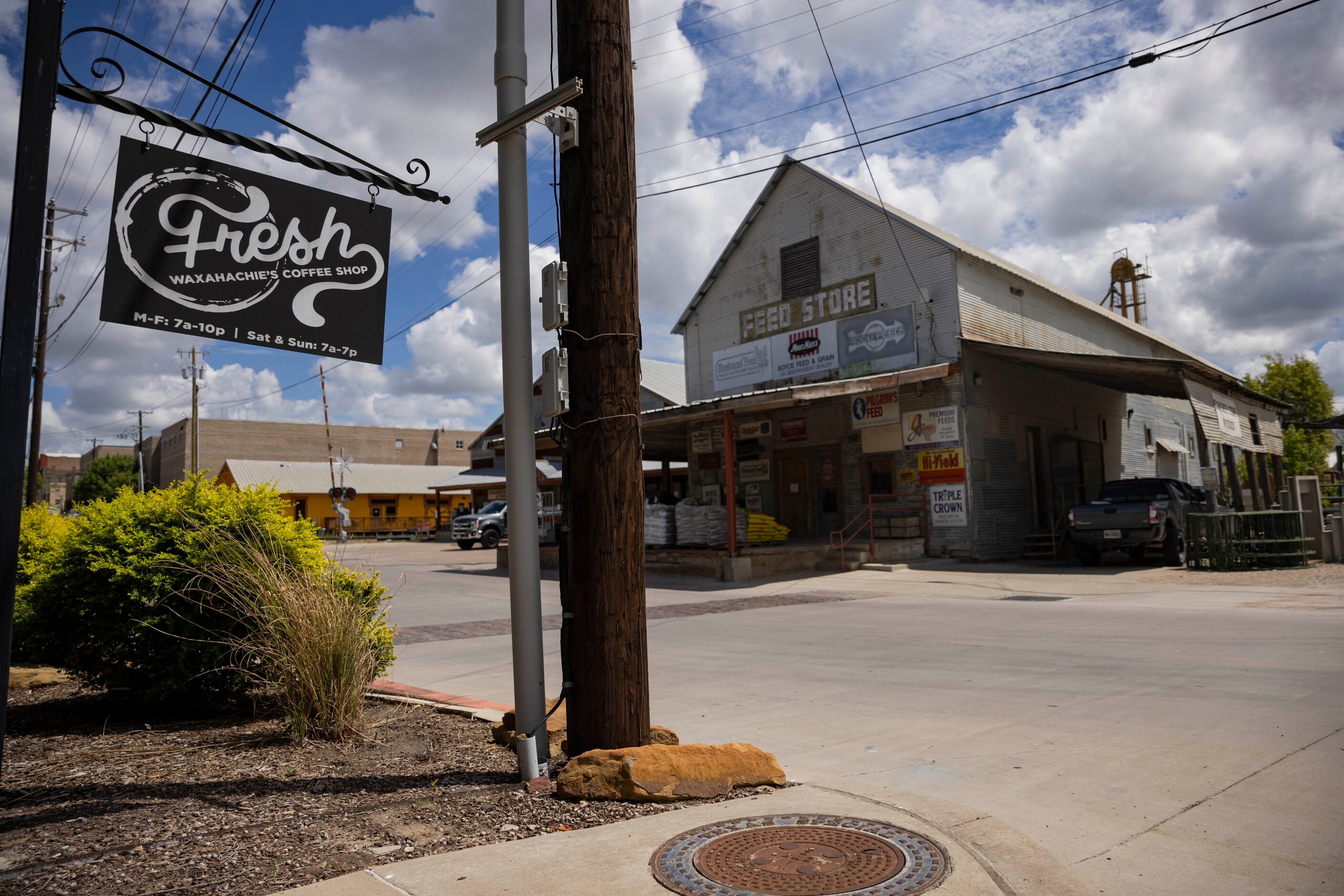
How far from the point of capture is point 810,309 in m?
23.8

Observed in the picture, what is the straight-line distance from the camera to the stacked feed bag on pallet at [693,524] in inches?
779

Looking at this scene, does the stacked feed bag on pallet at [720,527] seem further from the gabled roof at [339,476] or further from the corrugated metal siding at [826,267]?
the gabled roof at [339,476]

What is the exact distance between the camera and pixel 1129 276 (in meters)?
51.0

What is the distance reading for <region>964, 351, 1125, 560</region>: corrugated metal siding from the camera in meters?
20.2

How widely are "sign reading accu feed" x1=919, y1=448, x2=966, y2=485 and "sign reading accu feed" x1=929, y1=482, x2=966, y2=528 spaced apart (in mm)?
153

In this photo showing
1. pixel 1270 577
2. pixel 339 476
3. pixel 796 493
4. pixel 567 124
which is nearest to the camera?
pixel 567 124

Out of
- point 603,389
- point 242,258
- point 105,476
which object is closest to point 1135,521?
point 603,389

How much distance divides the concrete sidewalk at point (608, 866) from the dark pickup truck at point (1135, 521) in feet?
51.1

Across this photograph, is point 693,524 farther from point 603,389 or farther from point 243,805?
point 243,805

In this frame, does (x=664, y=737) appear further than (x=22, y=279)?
Yes

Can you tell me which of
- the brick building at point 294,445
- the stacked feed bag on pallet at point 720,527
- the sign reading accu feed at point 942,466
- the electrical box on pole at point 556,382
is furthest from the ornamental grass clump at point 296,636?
the brick building at point 294,445

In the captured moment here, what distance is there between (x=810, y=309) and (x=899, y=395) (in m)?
4.00

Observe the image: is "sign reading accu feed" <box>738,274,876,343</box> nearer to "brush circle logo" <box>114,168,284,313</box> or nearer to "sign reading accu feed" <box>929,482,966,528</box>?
"sign reading accu feed" <box>929,482,966,528</box>

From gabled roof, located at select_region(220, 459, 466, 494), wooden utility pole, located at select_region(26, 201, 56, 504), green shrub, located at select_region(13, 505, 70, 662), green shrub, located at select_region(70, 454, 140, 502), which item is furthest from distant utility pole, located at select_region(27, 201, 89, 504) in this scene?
green shrub, located at select_region(70, 454, 140, 502)
